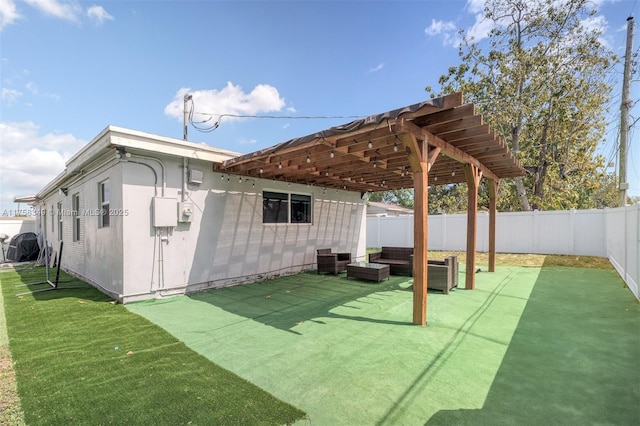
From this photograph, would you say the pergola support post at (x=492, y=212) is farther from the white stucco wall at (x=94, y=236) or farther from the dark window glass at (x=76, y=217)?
the dark window glass at (x=76, y=217)

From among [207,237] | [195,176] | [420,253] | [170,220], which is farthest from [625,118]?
[170,220]

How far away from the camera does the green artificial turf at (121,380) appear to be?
2154 millimetres

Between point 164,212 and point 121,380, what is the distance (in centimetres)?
363

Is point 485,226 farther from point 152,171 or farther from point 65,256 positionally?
point 65,256

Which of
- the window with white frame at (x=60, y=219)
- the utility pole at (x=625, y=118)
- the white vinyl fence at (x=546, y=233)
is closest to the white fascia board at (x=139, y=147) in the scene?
the window with white frame at (x=60, y=219)

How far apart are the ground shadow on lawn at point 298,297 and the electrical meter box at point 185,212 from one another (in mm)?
1586

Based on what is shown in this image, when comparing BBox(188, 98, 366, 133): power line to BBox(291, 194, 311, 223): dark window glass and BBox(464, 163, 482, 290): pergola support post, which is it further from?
BBox(464, 163, 482, 290): pergola support post

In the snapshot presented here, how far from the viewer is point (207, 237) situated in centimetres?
652

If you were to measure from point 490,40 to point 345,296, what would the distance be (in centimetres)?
1489

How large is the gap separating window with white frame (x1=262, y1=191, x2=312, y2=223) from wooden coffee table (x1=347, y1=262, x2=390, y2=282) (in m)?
2.28

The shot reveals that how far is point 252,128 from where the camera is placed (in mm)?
12727

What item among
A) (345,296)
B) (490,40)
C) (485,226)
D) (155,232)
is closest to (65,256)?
(155,232)

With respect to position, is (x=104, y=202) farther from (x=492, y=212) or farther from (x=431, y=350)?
(x=492, y=212)

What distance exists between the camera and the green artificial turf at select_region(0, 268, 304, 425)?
2.15 meters
